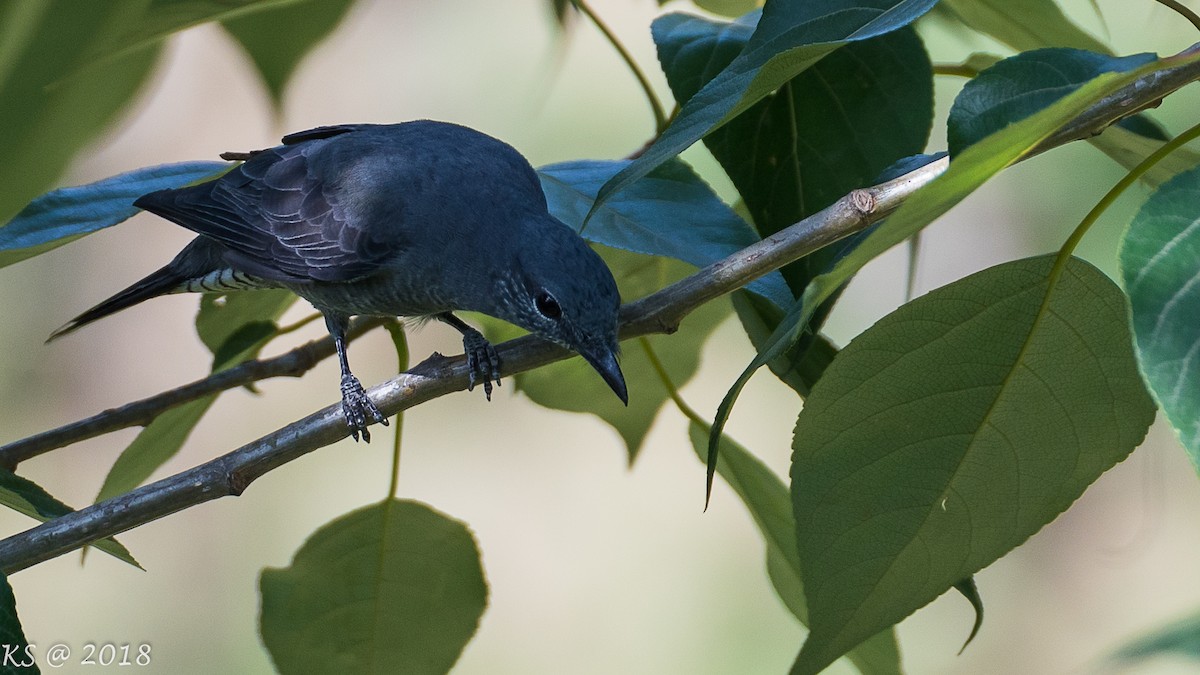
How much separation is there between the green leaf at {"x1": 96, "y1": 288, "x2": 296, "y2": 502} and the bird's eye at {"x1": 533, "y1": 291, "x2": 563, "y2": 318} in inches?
19.8

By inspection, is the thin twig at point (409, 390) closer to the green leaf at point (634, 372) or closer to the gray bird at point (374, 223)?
the green leaf at point (634, 372)

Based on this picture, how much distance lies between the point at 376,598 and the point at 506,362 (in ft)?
1.91

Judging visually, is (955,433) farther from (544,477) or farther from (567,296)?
(544,477)

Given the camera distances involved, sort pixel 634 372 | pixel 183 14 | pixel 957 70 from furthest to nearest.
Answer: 1. pixel 634 372
2. pixel 957 70
3. pixel 183 14

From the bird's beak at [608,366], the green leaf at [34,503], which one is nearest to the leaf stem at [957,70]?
the bird's beak at [608,366]

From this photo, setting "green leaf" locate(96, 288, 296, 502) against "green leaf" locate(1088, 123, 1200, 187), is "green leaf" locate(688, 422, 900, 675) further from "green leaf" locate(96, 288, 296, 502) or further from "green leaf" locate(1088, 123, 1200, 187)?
"green leaf" locate(96, 288, 296, 502)

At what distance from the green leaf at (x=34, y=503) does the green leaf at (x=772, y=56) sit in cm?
86

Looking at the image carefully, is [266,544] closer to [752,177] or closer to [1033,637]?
[1033,637]

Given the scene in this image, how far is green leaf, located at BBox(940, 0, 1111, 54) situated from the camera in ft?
6.04

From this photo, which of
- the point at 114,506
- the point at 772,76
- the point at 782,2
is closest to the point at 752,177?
the point at 782,2

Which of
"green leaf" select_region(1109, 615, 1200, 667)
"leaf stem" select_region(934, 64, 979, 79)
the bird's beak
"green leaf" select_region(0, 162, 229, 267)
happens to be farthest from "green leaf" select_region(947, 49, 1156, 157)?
"green leaf" select_region(0, 162, 229, 267)

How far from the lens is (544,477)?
571 centimetres

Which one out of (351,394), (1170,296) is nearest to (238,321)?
(351,394)

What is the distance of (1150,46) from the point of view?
4547 mm
